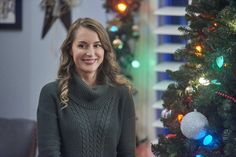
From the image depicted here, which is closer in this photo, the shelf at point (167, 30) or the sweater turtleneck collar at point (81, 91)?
the sweater turtleneck collar at point (81, 91)

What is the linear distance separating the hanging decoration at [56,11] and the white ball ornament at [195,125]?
2655mm

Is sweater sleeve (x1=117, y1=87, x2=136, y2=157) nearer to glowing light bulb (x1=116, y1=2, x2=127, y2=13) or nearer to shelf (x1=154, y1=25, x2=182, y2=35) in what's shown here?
shelf (x1=154, y1=25, x2=182, y2=35)

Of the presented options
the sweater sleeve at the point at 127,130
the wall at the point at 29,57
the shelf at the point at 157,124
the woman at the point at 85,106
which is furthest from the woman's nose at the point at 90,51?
the wall at the point at 29,57

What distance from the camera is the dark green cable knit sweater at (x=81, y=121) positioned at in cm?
194

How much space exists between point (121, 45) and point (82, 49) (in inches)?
75.4

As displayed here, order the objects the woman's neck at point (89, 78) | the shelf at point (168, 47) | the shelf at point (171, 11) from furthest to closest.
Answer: the shelf at point (168, 47) → the shelf at point (171, 11) → the woman's neck at point (89, 78)

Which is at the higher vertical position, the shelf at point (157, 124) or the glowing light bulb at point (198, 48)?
the glowing light bulb at point (198, 48)

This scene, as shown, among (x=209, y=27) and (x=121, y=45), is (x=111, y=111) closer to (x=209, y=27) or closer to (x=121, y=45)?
(x=209, y=27)

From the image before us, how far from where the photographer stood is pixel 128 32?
396 centimetres

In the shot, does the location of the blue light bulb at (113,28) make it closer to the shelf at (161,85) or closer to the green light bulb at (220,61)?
the shelf at (161,85)

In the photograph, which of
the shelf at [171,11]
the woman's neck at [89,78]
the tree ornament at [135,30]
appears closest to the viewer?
the woman's neck at [89,78]

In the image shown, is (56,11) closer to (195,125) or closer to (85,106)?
(85,106)

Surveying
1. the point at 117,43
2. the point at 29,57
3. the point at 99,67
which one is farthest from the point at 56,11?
the point at 99,67

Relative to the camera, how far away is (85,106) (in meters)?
2.00
